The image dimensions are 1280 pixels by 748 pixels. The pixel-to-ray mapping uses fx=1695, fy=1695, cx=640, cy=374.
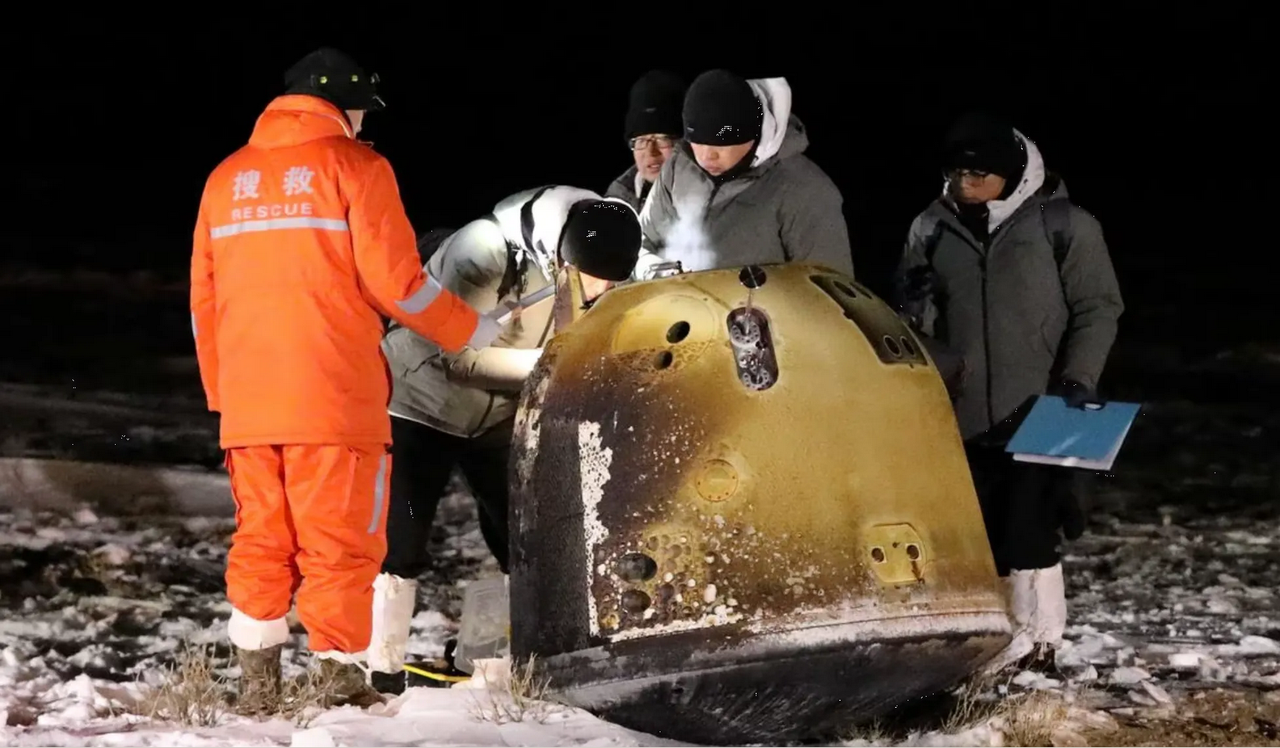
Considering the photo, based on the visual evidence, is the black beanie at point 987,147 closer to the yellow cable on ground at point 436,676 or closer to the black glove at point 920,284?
the black glove at point 920,284

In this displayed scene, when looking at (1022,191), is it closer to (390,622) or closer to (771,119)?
(771,119)

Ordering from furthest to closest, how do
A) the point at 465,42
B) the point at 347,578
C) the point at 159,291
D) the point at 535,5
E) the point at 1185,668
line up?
the point at 535,5, the point at 465,42, the point at 159,291, the point at 1185,668, the point at 347,578

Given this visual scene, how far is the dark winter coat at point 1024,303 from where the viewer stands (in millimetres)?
5648

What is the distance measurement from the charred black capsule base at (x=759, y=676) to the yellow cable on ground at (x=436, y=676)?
3.33 ft

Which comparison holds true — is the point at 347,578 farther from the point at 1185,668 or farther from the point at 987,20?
the point at 987,20

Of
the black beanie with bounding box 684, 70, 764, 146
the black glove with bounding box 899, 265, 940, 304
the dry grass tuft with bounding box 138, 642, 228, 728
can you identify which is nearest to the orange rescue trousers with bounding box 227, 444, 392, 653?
the dry grass tuft with bounding box 138, 642, 228, 728

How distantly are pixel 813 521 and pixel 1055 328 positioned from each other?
6.61 ft

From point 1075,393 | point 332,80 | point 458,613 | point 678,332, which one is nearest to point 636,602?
point 678,332

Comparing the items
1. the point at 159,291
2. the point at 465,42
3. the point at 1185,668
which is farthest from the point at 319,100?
the point at 465,42

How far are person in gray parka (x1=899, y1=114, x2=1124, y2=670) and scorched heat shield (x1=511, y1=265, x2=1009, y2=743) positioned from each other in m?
1.38

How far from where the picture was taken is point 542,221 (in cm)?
498

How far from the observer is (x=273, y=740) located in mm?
4414

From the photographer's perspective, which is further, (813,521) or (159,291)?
(159,291)

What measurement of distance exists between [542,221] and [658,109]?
1532 millimetres
